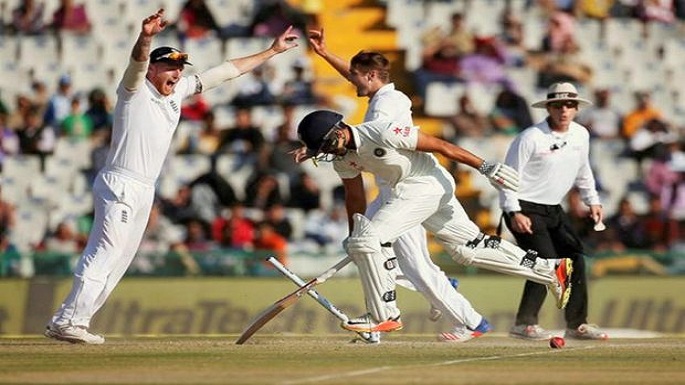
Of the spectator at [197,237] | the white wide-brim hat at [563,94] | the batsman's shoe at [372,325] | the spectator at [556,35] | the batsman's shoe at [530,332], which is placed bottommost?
the batsman's shoe at [372,325]

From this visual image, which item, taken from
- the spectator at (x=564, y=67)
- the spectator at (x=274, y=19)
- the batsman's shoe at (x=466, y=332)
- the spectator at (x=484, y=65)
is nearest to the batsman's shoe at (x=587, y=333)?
the batsman's shoe at (x=466, y=332)

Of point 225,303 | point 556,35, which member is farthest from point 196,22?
point 225,303

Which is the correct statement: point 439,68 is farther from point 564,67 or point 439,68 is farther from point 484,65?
point 564,67

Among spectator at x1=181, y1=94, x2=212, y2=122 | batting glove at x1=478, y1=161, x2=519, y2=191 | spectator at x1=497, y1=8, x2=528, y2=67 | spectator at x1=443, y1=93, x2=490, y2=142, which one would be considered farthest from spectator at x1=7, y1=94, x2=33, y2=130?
batting glove at x1=478, y1=161, x2=519, y2=191

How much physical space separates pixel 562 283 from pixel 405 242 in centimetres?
118

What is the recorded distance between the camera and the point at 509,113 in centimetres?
2183

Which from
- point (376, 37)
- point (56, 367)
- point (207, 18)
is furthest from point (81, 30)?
point (56, 367)

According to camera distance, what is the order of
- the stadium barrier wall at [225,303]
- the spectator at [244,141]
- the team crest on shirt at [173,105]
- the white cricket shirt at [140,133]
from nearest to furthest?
the white cricket shirt at [140,133], the team crest on shirt at [173,105], the stadium barrier wall at [225,303], the spectator at [244,141]

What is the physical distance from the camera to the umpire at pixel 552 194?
1350 cm

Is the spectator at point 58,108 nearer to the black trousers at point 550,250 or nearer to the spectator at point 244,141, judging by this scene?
the spectator at point 244,141

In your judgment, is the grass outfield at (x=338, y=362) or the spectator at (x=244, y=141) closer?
the grass outfield at (x=338, y=362)

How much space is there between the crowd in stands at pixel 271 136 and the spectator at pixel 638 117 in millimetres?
21

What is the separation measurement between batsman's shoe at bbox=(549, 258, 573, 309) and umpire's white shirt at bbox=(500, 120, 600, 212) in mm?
865

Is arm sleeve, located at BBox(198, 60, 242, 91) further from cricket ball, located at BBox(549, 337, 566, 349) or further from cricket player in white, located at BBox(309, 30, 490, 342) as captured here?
cricket ball, located at BBox(549, 337, 566, 349)
